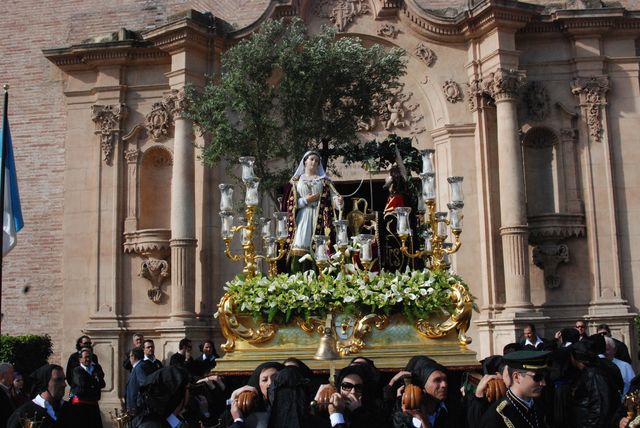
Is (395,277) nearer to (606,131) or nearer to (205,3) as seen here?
(606,131)

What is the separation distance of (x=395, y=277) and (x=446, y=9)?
1093 centimetres

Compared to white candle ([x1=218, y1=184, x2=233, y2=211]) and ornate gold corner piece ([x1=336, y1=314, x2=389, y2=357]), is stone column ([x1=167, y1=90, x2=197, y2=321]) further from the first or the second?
ornate gold corner piece ([x1=336, y1=314, x2=389, y2=357])

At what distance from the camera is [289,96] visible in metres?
16.3

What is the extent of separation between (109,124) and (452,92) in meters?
8.11

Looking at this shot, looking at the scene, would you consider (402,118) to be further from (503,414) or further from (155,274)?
(503,414)

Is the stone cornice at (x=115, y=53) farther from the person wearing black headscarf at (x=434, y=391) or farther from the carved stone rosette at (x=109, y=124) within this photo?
the person wearing black headscarf at (x=434, y=391)

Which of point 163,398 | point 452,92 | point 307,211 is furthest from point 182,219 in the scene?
point 163,398

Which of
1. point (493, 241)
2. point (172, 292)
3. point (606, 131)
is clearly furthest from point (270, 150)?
point (606, 131)

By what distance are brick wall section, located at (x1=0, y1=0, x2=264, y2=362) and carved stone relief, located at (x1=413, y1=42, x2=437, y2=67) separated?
3.95 metres

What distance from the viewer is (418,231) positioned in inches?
490

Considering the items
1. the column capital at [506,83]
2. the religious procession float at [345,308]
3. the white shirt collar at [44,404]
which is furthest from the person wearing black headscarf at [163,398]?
the column capital at [506,83]

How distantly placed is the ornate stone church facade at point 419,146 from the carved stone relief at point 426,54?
0.03 metres

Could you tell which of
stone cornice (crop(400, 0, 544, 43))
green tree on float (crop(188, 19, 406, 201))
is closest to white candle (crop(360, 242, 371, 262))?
green tree on float (crop(188, 19, 406, 201))

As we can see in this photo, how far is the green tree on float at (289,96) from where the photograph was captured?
16.2m
